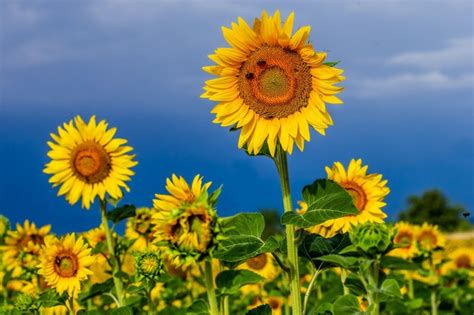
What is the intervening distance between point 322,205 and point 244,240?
0.32 m

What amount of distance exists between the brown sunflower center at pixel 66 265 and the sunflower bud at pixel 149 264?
1.74ft

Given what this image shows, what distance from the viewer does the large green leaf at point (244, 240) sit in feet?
9.19

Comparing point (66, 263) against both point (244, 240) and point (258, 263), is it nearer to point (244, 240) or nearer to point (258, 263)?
point (244, 240)

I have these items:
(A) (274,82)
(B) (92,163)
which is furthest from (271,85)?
(B) (92,163)

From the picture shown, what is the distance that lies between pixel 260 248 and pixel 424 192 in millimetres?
34200

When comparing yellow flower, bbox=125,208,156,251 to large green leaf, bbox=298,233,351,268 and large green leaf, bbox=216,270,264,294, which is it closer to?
large green leaf, bbox=216,270,264,294

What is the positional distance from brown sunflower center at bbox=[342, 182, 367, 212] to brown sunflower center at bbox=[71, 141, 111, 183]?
4.80ft

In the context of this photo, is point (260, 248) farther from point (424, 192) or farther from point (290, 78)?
point (424, 192)

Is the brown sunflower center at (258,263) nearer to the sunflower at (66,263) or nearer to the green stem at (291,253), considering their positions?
the sunflower at (66,263)

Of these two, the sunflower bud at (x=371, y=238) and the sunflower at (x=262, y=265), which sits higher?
the sunflower at (x=262, y=265)

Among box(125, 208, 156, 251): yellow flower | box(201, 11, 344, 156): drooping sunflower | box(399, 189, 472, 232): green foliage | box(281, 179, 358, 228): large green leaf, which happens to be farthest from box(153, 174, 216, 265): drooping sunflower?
box(399, 189, 472, 232): green foliage

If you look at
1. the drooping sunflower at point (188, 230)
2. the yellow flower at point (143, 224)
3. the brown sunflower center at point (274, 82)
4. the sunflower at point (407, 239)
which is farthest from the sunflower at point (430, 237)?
the drooping sunflower at point (188, 230)

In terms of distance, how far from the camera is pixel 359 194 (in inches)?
164

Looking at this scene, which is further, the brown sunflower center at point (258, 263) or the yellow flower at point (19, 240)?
the brown sunflower center at point (258, 263)
